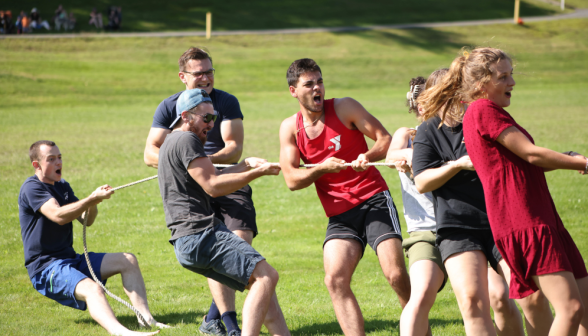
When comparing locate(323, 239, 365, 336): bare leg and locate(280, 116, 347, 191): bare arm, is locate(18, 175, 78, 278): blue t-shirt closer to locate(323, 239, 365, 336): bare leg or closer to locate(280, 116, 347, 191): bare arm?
locate(280, 116, 347, 191): bare arm

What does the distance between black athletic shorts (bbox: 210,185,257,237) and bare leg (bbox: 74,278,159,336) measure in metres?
1.20

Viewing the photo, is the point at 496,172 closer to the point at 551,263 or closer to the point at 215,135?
the point at 551,263

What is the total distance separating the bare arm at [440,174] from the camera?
3625 millimetres

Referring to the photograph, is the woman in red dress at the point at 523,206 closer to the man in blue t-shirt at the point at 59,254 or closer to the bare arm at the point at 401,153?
the bare arm at the point at 401,153

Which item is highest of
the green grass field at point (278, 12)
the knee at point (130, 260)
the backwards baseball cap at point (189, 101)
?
the green grass field at point (278, 12)

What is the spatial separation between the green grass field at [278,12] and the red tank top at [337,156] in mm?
43467

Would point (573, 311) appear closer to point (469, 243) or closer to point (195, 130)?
point (469, 243)

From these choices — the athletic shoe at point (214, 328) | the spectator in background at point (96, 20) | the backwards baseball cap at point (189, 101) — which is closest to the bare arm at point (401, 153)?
the backwards baseball cap at point (189, 101)

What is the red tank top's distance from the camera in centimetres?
496

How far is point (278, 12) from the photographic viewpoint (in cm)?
5284

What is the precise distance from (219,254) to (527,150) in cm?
225

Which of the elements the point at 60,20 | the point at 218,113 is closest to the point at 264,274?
the point at 218,113

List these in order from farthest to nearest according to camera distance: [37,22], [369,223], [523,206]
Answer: [37,22] → [369,223] → [523,206]

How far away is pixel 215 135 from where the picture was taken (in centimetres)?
607
